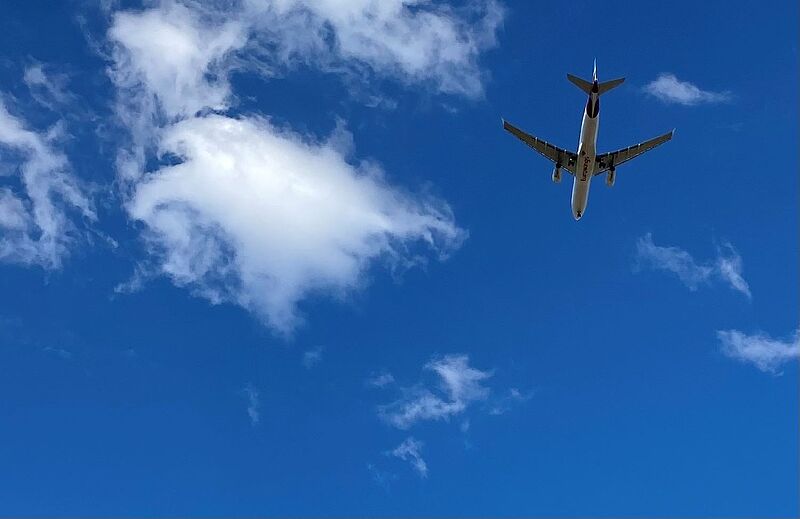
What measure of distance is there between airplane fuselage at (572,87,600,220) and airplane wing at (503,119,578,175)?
82.6 inches

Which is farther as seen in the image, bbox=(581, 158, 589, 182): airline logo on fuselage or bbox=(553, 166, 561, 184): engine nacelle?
bbox=(553, 166, 561, 184): engine nacelle

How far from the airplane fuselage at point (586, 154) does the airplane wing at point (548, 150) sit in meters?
2.10

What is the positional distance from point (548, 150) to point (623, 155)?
973 cm

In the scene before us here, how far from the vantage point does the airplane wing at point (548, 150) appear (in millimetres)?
115250

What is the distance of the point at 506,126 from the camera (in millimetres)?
118875

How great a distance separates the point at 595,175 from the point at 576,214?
216 inches

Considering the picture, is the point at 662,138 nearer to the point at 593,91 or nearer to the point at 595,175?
the point at 595,175

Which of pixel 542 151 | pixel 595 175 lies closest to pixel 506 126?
pixel 542 151

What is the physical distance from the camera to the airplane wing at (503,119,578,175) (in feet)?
378

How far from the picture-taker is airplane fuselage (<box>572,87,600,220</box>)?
103 metres

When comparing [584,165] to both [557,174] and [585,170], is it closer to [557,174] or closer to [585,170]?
[585,170]

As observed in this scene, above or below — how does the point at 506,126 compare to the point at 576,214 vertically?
above

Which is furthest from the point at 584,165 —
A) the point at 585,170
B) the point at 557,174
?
the point at 557,174

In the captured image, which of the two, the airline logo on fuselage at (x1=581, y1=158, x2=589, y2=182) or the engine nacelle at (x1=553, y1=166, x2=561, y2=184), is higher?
the engine nacelle at (x1=553, y1=166, x2=561, y2=184)
